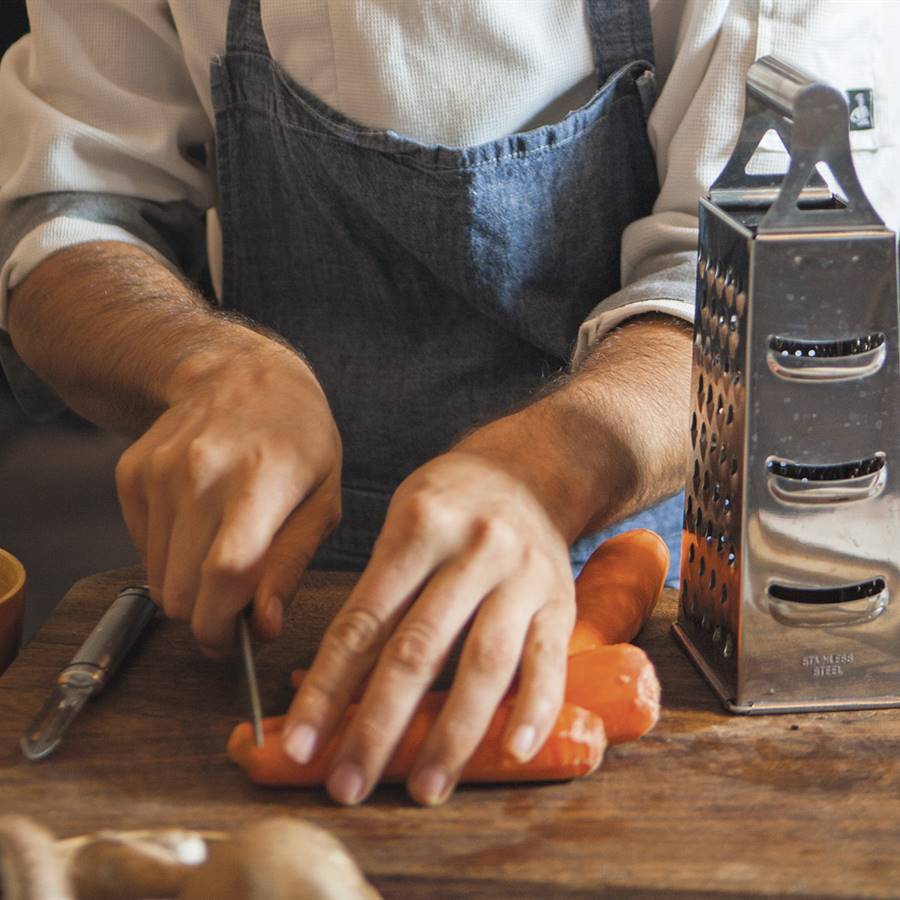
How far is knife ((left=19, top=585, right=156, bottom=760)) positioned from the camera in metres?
0.91

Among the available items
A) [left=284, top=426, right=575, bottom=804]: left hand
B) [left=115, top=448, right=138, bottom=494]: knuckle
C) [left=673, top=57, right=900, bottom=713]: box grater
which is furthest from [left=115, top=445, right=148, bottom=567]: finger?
[left=673, top=57, right=900, bottom=713]: box grater

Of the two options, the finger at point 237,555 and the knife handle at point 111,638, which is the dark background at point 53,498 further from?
the finger at point 237,555

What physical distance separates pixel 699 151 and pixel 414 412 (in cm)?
44

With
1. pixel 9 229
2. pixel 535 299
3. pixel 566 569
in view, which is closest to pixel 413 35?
pixel 535 299

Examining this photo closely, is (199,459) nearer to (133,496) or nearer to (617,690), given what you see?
(133,496)

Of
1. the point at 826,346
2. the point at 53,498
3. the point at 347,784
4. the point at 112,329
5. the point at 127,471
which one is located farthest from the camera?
the point at 53,498

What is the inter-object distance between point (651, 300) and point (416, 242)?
12.0 inches

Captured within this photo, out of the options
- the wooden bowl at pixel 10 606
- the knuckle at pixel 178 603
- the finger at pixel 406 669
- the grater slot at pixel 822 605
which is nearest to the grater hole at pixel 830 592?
the grater slot at pixel 822 605

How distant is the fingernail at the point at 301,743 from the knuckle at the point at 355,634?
0.06 meters

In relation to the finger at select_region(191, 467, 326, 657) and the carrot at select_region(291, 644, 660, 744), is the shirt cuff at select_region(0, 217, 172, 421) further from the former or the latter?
the carrot at select_region(291, 644, 660, 744)

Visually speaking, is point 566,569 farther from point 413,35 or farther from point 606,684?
point 413,35

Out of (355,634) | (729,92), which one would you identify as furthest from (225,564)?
(729,92)

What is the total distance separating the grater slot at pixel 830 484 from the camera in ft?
3.09

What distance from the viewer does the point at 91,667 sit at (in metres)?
0.99
